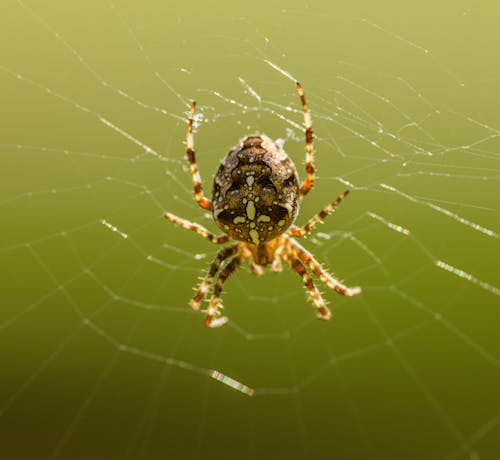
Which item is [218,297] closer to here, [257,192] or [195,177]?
[195,177]

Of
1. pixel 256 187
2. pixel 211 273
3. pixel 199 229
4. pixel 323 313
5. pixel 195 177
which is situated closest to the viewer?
pixel 256 187

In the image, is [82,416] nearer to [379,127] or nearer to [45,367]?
[45,367]

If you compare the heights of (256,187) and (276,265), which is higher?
(276,265)

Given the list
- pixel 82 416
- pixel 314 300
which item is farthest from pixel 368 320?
pixel 82 416

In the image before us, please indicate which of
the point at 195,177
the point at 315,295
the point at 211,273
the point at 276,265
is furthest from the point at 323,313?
the point at 195,177

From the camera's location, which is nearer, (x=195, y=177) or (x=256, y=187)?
(x=256, y=187)

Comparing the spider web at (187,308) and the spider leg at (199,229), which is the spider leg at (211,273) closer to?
the spider leg at (199,229)

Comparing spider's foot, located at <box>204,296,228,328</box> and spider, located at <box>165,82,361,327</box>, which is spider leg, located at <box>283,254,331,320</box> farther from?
spider's foot, located at <box>204,296,228,328</box>

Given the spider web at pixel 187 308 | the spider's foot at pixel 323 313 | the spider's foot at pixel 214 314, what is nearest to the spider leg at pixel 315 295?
the spider's foot at pixel 323 313

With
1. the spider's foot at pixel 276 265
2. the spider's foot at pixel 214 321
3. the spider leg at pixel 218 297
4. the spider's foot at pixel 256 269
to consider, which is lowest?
the spider's foot at pixel 214 321
